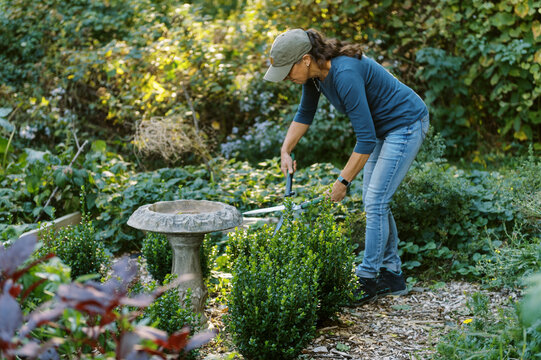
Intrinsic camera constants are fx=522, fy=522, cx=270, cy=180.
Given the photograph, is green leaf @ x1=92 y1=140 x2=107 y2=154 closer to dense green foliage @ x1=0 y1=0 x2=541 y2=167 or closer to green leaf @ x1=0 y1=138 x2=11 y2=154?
dense green foliage @ x1=0 y1=0 x2=541 y2=167

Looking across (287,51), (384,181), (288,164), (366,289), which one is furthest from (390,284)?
(287,51)

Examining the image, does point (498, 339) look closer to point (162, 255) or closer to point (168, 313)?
point (168, 313)

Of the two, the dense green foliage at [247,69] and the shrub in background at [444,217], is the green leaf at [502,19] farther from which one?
the shrub in background at [444,217]

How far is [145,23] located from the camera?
693 cm

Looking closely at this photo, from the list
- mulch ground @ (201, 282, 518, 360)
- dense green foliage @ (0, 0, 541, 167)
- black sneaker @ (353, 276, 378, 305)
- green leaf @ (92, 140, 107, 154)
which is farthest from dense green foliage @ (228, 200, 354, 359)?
dense green foliage @ (0, 0, 541, 167)

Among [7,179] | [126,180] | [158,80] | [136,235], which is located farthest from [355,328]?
[158,80]

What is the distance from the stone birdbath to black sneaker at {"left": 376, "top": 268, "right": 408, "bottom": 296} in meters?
1.07

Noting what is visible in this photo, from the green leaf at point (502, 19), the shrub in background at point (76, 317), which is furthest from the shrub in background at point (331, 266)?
the green leaf at point (502, 19)

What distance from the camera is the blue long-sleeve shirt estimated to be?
9.08 ft

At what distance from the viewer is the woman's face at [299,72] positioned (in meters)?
2.84

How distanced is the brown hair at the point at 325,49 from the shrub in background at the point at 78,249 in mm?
1606

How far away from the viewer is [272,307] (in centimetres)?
234

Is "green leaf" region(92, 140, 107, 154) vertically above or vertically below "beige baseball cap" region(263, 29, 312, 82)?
below

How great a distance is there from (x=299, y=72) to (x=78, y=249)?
61.9 inches
